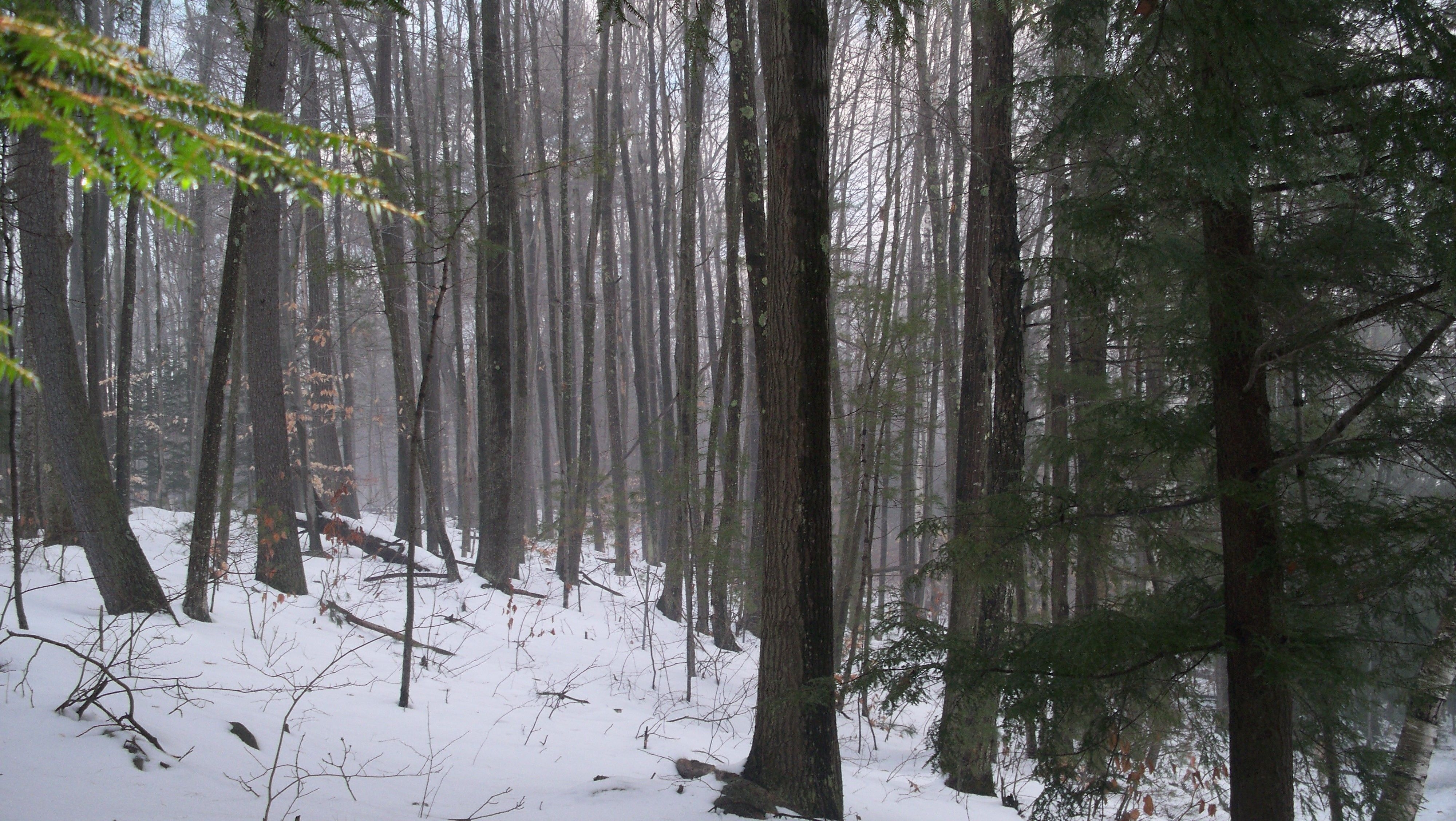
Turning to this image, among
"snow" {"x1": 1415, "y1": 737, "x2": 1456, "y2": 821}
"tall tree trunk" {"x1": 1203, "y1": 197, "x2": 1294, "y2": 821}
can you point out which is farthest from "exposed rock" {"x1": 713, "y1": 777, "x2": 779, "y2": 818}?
"snow" {"x1": 1415, "y1": 737, "x2": 1456, "y2": 821}

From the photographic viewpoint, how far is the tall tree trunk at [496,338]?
11109mm

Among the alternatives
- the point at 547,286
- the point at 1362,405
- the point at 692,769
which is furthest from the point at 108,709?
the point at 547,286

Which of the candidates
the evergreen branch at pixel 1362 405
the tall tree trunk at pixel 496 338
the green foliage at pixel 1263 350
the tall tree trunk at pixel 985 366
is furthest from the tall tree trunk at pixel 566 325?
the evergreen branch at pixel 1362 405

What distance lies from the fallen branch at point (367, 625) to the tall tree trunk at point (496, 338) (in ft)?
9.60

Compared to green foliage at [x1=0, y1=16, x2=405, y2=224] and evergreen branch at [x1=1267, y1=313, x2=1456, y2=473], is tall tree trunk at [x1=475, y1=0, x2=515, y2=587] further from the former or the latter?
green foliage at [x1=0, y1=16, x2=405, y2=224]

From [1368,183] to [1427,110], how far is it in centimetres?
65

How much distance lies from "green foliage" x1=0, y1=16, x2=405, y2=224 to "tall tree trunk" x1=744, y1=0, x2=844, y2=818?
345 cm

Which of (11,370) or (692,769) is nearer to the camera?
(11,370)

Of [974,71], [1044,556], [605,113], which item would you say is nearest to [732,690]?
[1044,556]

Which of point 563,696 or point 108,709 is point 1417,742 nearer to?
point 563,696

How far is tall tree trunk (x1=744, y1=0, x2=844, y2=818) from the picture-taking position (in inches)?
168

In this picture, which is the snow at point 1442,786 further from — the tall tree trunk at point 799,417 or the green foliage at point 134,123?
the green foliage at point 134,123

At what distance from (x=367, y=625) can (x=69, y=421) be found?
3.39 metres

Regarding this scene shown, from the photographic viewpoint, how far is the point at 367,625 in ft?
26.1
